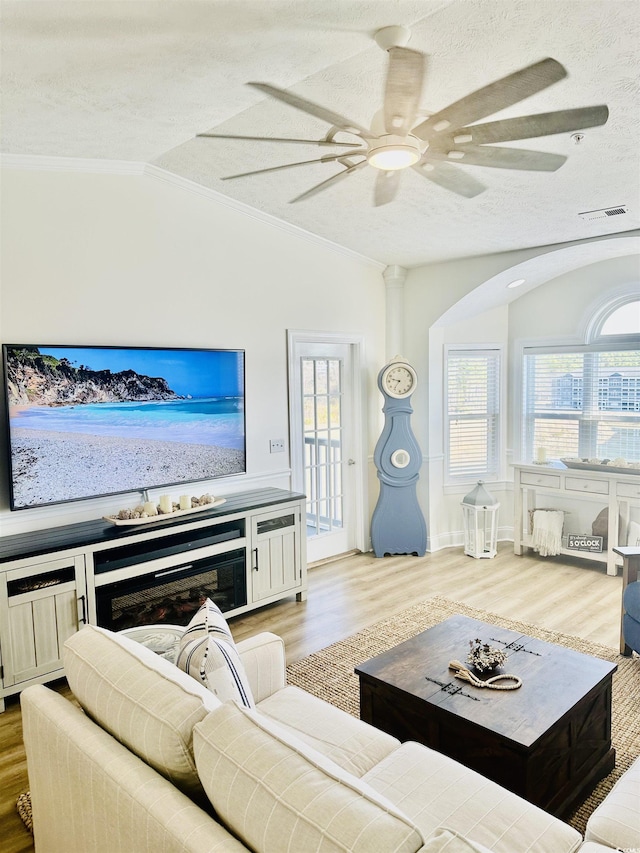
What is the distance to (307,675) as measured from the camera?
3189 mm

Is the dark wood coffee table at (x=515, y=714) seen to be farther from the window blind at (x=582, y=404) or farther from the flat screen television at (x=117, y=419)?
the window blind at (x=582, y=404)

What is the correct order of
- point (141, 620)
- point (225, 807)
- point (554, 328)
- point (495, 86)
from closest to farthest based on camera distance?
point (225, 807)
point (495, 86)
point (141, 620)
point (554, 328)

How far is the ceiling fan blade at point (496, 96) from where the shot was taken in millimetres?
1670

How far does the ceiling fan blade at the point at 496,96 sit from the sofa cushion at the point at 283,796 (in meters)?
1.83

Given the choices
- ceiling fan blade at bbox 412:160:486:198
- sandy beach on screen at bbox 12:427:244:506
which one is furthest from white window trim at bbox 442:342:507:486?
ceiling fan blade at bbox 412:160:486:198

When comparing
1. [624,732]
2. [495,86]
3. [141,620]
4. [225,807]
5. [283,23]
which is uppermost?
[283,23]

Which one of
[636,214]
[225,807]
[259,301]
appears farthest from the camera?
[259,301]

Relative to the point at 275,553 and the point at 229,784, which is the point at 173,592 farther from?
the point at 229,784

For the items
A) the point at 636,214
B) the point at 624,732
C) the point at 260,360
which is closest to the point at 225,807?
the point at 624,732

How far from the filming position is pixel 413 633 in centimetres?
367

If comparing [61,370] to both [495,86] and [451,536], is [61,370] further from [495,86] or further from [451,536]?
[451,536]

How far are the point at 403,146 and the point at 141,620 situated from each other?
113 inches

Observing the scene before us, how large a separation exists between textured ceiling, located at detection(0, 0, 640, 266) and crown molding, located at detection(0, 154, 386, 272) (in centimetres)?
7

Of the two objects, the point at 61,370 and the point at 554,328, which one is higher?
the point at 554,328
